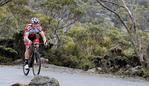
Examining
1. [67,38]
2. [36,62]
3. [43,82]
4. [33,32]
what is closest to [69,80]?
[36,62]

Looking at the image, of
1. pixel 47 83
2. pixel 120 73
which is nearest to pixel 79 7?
pixel 120 73

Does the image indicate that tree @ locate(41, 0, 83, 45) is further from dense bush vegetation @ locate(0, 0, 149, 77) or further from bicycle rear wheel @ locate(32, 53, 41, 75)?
bicycle rear wheel @ locate(32, 53, 41, 75)

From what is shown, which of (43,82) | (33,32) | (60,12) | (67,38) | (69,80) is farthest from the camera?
(60,12)

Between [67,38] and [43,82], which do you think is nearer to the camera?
[43,82]

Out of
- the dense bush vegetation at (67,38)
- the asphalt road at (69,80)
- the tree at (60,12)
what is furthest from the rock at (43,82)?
the tree at (60,12)

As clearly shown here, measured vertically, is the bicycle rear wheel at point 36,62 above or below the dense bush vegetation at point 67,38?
above

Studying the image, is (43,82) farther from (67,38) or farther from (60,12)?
(60,12)

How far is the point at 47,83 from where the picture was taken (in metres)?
10.1

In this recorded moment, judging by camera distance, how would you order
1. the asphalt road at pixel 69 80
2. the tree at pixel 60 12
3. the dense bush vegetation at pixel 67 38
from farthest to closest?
the tree at pixel 60 12, the dense bush vegetation at pixel 67 38, the asphalt road at pixel 69 80

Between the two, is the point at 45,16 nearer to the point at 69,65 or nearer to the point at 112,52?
the point at 69,65

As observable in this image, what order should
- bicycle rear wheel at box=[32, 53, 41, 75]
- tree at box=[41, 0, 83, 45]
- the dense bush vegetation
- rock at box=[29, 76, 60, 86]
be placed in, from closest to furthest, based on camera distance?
rock at box=[29, 76, 60, 86] → bicycle rear wheel at box=[32, 53, 41, 75] → the dense bush vegetation → tree at box=[41, 0, 83, 45]

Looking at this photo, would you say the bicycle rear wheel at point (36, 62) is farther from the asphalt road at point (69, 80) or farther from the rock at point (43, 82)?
the rock at point (43, 82)

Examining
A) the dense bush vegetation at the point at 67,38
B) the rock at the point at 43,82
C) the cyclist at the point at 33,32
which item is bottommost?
the dense bush vegetation at the point at 67,38

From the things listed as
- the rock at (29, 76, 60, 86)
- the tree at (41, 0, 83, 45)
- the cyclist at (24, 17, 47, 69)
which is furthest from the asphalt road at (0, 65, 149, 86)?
the tree at (41, 0, 83, 45)
